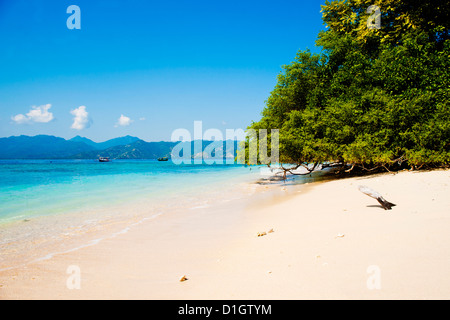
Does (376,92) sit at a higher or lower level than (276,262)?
higher

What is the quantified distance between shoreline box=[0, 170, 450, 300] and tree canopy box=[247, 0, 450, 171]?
A: 975 cm

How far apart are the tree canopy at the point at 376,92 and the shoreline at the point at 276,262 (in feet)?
32.0

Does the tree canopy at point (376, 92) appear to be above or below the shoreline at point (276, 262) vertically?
above

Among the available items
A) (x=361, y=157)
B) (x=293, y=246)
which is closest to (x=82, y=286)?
(x=293, y=246)

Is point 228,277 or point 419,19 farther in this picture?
point 419,19

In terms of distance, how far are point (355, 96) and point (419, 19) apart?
7522 mm

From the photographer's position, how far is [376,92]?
17.0m

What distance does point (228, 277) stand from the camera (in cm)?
365

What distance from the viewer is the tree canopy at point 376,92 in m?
14.7

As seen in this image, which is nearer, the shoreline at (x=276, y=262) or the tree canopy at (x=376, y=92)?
the shoreline at (x=276, y=262)

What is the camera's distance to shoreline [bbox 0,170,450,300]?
3031 mm

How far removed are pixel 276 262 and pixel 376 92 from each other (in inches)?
697
